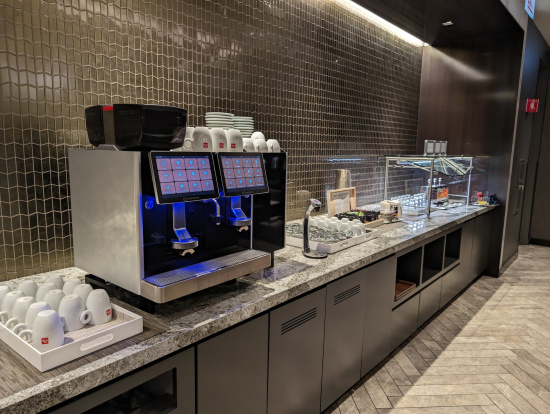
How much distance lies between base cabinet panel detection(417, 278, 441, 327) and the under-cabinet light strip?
96.3 inches

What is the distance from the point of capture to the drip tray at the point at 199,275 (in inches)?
48.7

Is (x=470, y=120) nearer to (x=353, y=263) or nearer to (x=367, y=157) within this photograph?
(x=367, y=157)

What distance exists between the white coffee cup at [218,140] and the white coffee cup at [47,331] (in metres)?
0.82

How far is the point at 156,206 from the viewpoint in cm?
133

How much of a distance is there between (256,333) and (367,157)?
2.75 m

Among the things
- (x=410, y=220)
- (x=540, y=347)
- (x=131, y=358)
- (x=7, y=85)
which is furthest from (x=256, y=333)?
(x=540, y=347)

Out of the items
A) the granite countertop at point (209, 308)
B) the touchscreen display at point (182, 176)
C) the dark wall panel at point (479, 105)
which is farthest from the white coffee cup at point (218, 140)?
the dark wall panel at point (479, 105)

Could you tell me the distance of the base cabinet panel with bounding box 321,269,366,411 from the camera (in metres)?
2.00

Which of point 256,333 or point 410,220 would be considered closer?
point 256,333

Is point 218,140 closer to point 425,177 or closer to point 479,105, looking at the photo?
point 425,177

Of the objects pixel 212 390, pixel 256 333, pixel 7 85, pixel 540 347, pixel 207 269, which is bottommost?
pixel 540 347

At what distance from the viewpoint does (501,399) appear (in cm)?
233

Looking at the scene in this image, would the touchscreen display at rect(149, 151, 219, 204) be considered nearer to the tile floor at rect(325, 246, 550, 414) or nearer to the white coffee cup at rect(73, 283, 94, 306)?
the white coffee cup at rect(73, 283, 94, 306)

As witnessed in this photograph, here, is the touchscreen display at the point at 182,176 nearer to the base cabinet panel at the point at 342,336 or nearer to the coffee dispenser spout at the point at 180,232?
the coffee dispenser spout at the point at 180,232
